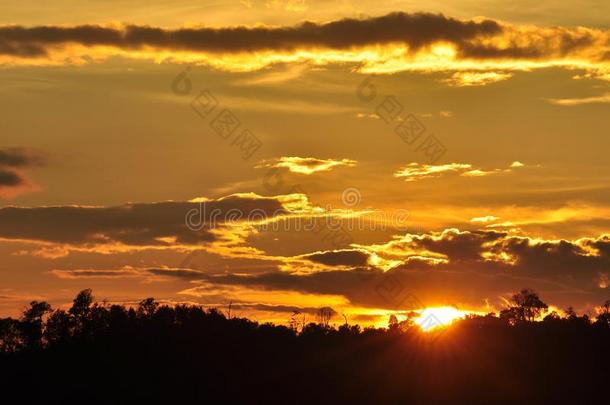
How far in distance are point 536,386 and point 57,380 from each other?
282 feet

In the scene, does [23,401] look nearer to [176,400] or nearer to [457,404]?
[176,400]

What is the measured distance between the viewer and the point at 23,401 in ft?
591

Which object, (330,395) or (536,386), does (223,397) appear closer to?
(330,395)

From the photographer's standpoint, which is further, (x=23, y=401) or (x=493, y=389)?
(x=493, y=389)

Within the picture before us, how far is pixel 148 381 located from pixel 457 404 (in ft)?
186

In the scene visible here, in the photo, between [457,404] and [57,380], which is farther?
[457,404]

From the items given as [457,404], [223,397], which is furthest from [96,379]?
[457,404]

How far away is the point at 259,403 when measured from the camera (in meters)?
198

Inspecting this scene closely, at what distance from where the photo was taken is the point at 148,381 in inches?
7667

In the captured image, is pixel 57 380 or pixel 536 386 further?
pixel 536 386

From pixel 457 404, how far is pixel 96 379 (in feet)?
215

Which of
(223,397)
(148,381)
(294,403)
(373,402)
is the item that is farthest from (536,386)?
(148,381)

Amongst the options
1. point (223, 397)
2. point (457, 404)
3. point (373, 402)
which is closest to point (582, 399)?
point (457, 404)

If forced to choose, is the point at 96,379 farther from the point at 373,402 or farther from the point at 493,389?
the point at 493,389
